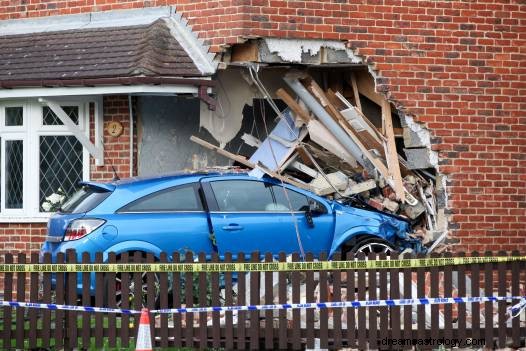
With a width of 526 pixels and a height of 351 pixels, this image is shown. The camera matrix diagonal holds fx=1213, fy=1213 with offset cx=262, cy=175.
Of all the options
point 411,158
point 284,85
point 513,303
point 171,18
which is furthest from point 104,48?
point 513,303

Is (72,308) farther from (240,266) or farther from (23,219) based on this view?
(23,219)

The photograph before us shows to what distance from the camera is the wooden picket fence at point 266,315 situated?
11516 millimetres

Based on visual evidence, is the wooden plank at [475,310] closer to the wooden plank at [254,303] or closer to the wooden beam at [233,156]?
the wooden plank at [254,303]

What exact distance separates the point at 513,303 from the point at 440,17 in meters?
5.25

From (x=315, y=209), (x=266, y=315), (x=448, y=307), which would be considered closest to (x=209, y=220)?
(x=315, y=209)

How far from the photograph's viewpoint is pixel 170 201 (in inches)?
538

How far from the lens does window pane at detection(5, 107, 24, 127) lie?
56.1 feet

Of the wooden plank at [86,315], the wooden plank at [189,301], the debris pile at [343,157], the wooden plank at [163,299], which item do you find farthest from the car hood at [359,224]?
the wooden plank at [86,315]

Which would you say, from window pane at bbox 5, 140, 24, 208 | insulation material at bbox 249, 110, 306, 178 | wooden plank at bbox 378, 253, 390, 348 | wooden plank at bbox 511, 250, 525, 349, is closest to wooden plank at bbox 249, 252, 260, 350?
wooden plank at bbox 378, 253, 390, 348

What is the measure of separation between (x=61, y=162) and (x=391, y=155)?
4677 millimetres

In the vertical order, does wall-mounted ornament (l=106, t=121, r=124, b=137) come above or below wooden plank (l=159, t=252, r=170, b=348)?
above

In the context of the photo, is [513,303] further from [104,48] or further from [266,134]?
[104,48]

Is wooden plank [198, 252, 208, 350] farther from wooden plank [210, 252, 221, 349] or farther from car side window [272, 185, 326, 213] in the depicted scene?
car side window [272, 185, 326, 213]

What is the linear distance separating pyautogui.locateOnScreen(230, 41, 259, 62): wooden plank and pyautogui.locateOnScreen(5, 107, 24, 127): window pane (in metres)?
3.30
